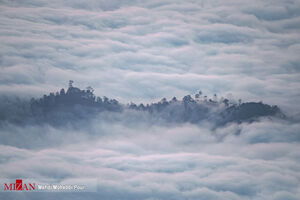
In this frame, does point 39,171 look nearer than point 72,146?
Yes

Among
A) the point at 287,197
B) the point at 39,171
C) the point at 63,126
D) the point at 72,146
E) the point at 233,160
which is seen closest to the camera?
the point at 287,197

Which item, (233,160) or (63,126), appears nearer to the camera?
(233,160)

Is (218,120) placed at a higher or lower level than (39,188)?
higher

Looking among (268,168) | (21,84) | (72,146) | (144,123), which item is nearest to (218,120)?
(144,123)

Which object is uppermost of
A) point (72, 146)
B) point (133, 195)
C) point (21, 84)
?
point (21, 84)

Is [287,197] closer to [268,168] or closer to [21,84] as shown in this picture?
[268,168]

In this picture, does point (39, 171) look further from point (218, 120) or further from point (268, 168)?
point (218, 120)

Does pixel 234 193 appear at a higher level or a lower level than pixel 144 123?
lower

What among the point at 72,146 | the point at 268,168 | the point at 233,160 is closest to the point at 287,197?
the point at 268,168

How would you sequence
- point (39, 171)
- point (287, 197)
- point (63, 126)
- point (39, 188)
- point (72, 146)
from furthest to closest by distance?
point (63, 126)
point (72, 146)
point (39, 188)
point (39, 171)
point (287, 197)
